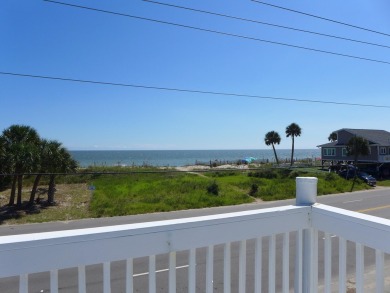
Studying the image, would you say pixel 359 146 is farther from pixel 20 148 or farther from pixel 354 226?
pixel 354 226

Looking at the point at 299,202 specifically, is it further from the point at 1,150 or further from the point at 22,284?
the point at 1,150

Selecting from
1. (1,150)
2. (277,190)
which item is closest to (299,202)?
(1,150)

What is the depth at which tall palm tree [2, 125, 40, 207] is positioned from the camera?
63.2 ft

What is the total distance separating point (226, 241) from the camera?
174cm

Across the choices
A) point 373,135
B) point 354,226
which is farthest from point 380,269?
point 373,135

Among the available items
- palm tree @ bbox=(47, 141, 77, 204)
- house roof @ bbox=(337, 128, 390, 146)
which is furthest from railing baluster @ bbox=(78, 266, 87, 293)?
house roof @ bbox=(337, 128, 390, 146)

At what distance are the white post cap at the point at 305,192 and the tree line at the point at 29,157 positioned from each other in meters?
19.3

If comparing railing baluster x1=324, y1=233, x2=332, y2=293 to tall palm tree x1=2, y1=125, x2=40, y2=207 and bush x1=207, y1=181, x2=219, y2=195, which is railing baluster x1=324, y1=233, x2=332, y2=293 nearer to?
tall palm tree x1=2, y1=125, x2=40, y2=207

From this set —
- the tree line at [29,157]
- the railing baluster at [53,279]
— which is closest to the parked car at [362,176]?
the tree line at [29,157]

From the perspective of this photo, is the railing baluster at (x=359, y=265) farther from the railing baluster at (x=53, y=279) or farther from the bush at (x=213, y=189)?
the bush at (x=213, y=189)

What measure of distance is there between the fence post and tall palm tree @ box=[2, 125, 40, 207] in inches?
749

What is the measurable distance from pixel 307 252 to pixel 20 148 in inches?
801

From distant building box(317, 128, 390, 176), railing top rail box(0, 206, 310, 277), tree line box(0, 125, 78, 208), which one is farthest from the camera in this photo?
distant building box(317, 128, 390, 176)

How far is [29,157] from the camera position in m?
19.5
